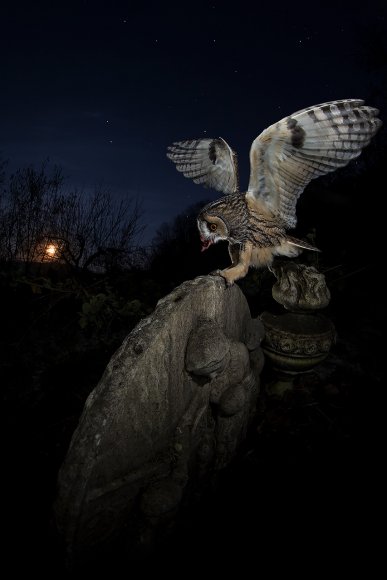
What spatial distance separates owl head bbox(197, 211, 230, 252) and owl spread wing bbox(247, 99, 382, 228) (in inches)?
13.9

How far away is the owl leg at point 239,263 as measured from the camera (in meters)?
2.15

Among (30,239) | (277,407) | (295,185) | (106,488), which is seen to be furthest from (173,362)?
(30,239)

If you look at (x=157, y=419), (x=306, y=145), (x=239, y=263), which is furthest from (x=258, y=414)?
(x=306, y=145)

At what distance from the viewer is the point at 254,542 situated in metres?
1.87

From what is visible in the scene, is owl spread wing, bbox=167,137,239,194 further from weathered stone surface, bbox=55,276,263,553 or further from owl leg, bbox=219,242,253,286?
weathered stone surface, bbox=55,276,263,553

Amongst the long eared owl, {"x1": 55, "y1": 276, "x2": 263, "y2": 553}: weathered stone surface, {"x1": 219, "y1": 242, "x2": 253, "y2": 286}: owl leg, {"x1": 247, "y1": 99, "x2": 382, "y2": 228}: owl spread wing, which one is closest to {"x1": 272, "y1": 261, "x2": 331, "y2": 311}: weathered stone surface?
the long eared owl

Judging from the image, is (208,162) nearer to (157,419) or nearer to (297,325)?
(297,325)

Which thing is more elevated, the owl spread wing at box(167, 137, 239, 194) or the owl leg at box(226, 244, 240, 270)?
the owl spread wing at box(167, 137, 239, 194)

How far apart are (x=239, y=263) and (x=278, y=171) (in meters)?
0.64

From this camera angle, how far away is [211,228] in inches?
86.3

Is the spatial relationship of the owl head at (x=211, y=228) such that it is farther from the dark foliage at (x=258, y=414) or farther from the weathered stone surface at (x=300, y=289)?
the dark foliage at (x=258, y=414)

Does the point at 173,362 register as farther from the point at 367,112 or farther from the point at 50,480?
the point at 367,112

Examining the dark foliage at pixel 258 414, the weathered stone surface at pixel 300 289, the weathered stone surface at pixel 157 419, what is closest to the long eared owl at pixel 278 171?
the weathered stone surface at pixel 300 289

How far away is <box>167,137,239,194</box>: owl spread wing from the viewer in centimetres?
275
